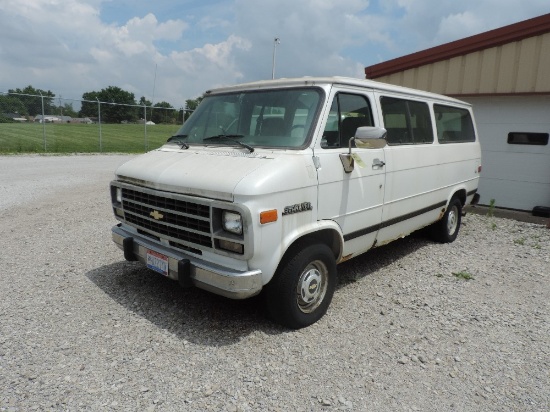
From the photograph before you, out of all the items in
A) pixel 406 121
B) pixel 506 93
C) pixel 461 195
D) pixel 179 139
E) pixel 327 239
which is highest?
pixel 506 93

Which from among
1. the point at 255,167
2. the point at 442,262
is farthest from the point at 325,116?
the point at 442,262

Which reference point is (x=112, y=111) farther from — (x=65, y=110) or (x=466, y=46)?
(x=466, y=46)

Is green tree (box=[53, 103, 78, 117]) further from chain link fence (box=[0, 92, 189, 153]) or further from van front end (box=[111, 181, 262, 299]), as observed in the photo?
van front end (box=[111, 181, 262, 299])

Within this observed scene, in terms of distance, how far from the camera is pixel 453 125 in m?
6.08

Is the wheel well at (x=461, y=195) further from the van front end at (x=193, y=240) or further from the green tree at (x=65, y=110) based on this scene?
the green tree at (x=65, y=110)

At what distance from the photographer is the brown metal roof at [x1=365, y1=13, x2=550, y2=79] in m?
7.38

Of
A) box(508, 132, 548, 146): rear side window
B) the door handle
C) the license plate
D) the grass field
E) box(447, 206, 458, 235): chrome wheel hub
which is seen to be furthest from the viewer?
the grass field

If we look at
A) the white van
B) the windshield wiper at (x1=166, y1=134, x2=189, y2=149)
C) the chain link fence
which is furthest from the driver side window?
the chain link fence

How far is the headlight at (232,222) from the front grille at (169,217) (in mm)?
139

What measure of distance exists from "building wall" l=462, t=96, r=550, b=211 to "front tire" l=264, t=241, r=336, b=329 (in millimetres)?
6355

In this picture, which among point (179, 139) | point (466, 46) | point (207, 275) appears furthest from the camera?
point (466, 46)

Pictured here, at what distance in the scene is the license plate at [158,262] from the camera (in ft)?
11.6

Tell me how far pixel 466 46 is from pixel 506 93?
1.21 meters

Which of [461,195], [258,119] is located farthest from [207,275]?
[461,195]
